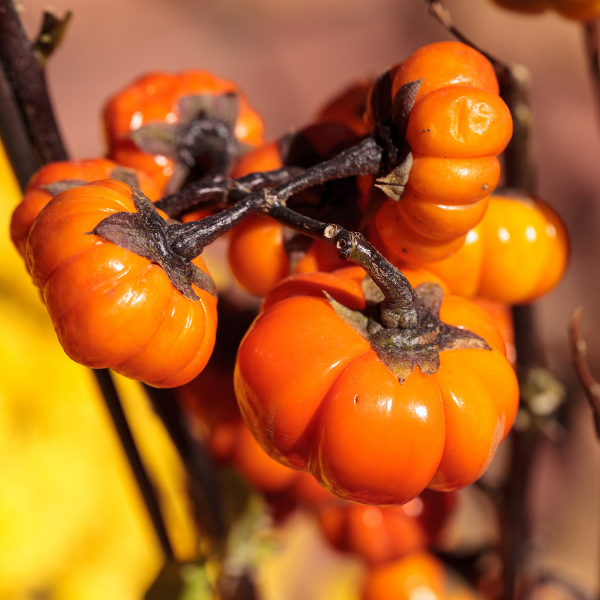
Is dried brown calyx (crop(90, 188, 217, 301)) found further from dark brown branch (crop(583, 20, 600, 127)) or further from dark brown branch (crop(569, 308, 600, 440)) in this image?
dark brown branch (crop(583, 20, 600, 127))

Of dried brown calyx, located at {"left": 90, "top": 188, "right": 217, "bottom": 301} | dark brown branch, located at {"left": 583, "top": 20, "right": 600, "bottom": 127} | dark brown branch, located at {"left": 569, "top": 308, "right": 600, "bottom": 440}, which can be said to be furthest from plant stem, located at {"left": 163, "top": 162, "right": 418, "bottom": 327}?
dark brown branch, located at {"left": 583, "top": 20, "right": 600, "bottom": 127}

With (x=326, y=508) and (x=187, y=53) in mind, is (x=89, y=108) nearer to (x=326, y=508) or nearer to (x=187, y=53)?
(x=187, y=53)

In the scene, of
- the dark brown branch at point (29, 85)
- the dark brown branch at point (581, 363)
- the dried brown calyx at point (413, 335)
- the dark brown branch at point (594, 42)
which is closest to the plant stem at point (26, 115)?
the dark brown branch at point (29, 85)

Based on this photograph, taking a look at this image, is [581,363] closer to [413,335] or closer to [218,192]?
[413,335]

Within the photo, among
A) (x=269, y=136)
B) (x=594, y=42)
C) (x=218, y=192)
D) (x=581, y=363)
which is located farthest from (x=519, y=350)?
(x=269, y=136)

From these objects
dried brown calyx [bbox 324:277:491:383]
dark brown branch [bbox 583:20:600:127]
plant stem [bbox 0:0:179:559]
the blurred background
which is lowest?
the blurred background

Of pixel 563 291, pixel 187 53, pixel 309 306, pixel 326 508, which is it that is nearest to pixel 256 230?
pixel 309 306
